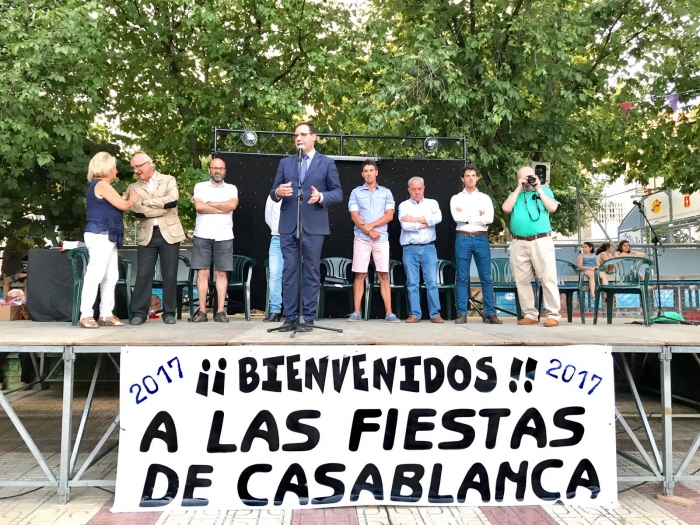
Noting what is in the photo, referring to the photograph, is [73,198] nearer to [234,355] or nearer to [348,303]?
[348,303]

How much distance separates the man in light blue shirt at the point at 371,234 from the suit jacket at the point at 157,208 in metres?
1.86

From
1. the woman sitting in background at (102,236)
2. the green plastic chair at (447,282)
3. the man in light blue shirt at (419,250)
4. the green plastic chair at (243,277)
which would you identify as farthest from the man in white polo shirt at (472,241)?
the woman sitting in background at (102,236)

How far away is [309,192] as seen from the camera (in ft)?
16.5

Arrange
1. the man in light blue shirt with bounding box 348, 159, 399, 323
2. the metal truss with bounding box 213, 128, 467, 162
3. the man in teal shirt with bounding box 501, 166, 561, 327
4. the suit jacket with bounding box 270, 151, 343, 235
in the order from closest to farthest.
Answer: the suit jacket with bounding box 270, 151, 343, 235, the man in teal shirt with bounding box 501, 166, 561, 327, the man in light blue shirt with bounding box 348, 159, 399, 323, the metal truss with bounding box 213, 128, 467, 162

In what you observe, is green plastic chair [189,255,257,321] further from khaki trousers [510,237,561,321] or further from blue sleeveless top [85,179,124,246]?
khaki trousers [510,237,561,321]

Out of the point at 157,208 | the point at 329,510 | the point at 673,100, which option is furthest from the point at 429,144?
the point at 673,100

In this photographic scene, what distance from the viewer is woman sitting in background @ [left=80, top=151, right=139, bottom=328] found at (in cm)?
541

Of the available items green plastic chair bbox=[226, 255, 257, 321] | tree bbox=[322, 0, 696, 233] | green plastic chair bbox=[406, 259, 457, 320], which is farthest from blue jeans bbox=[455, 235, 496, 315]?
Answer: tree bbox=[322, 0, 696, 233]

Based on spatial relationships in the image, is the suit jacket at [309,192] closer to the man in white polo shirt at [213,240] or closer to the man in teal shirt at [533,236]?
the man in white polo shirt at [213,240]

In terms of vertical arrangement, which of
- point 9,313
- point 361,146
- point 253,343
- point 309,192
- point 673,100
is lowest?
point 253,343

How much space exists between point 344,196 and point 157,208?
2693 mm

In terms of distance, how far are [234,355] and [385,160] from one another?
4.62 metres

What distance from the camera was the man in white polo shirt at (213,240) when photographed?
20.4 ft

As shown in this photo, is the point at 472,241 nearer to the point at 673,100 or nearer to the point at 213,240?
the point at 213,240
